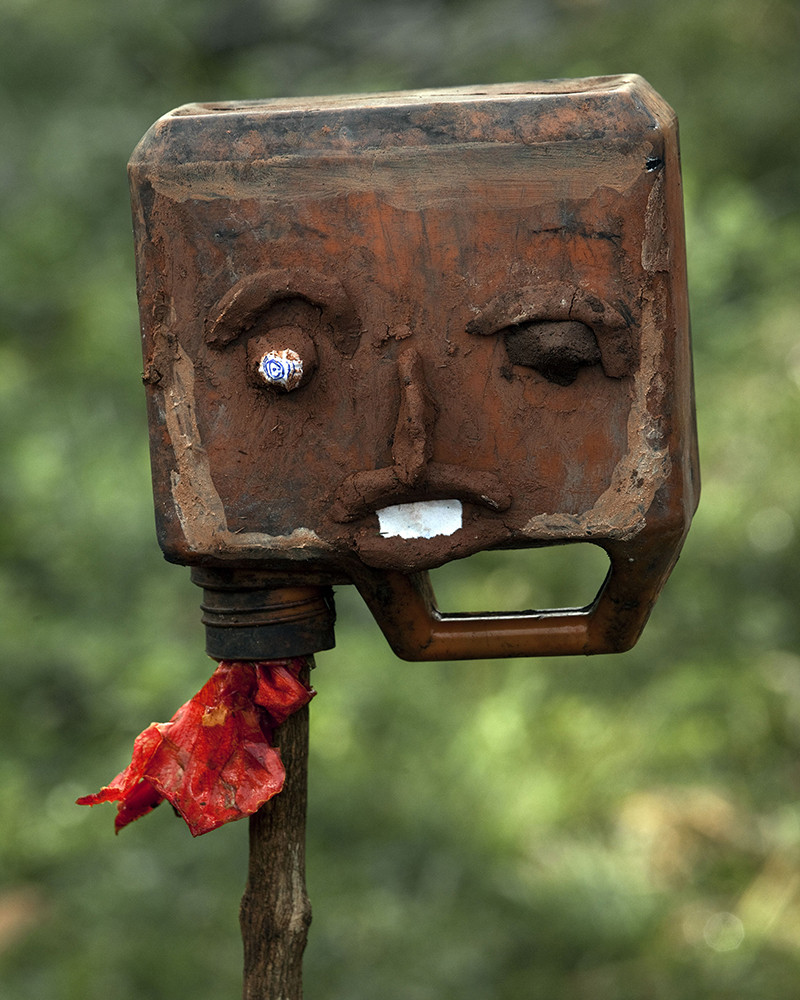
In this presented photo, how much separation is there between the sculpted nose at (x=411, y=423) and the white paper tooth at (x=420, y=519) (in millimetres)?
52

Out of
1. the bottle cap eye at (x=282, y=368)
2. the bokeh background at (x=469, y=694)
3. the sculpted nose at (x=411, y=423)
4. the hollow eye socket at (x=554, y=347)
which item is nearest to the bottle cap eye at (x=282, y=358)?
the bottle cap eye at (x=282, y=368)

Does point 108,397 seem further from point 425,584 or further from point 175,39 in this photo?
point 425,584

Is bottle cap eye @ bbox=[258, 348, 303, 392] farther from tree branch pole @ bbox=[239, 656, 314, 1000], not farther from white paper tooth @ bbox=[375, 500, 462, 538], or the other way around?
tree branch pole @ bbox=[239, 656, 314, 1000]

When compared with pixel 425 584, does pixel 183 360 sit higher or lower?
higher

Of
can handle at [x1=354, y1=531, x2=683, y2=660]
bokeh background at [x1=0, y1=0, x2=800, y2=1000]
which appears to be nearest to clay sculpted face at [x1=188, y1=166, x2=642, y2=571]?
can handle at [x1=354, y1=531, x2=683, y2=660]

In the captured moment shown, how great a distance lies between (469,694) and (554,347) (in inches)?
99.1

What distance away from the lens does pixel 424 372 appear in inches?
54.1

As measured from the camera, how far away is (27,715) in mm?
3689

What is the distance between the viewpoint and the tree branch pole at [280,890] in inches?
61.5

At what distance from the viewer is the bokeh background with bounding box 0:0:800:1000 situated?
2965 millimetres

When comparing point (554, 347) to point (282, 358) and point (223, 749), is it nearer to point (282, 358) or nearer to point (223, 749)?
point (282, 358)

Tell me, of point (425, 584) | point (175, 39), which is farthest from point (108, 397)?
point (425, 584)

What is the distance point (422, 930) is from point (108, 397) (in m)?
2.35

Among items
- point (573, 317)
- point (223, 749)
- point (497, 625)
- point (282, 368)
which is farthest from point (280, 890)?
point (573, 317)
